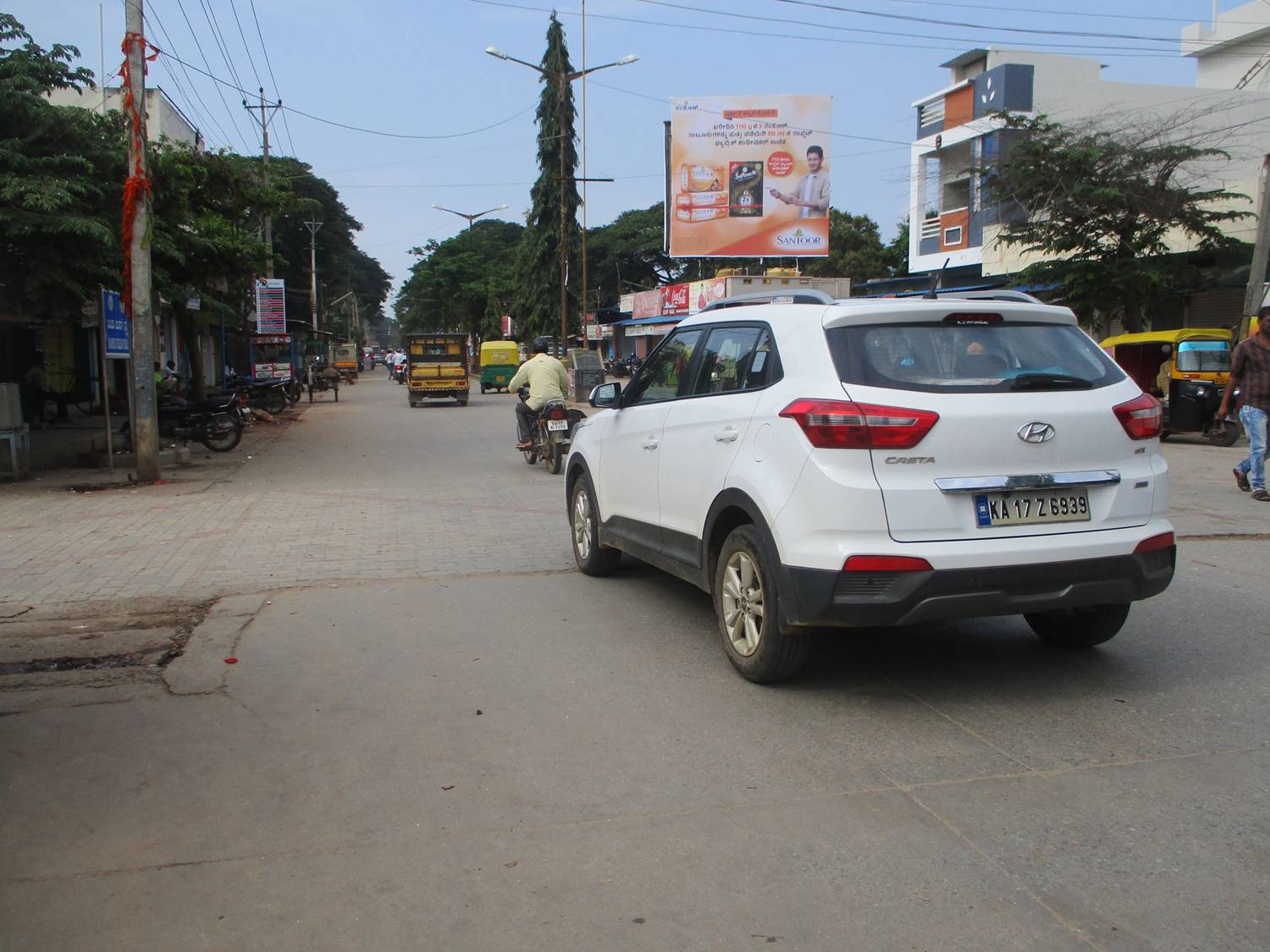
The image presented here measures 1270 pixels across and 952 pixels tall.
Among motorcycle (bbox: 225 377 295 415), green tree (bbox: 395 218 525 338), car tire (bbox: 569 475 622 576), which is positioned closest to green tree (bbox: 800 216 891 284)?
green tree (bbox: 395 218 525 338)

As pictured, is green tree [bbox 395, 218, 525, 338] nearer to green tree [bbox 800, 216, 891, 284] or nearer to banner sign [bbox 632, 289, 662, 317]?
banner sign [bbox 632, 289, 662, 317]

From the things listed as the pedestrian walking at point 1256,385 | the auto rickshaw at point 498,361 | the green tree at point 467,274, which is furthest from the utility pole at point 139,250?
the green tree at point 467,274

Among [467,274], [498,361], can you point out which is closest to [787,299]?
[498,361]

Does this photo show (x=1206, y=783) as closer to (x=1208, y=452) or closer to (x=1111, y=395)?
(x=1111, y=395)

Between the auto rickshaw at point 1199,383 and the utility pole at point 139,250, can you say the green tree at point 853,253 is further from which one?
the utility pole at point 139,250

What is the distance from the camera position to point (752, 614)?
5.10 meters

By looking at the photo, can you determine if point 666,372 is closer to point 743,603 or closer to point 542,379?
point 743,603

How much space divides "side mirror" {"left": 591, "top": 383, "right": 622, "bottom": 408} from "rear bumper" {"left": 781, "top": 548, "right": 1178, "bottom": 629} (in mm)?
2988

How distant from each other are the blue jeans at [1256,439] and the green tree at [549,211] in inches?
1546

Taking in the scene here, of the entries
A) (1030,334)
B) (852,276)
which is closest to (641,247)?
(852,276)

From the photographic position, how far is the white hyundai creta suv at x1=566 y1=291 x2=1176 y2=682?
4473mm

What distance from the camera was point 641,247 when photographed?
71.9 meters

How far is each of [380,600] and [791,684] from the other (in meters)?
3.14

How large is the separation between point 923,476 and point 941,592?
0.48 metres
